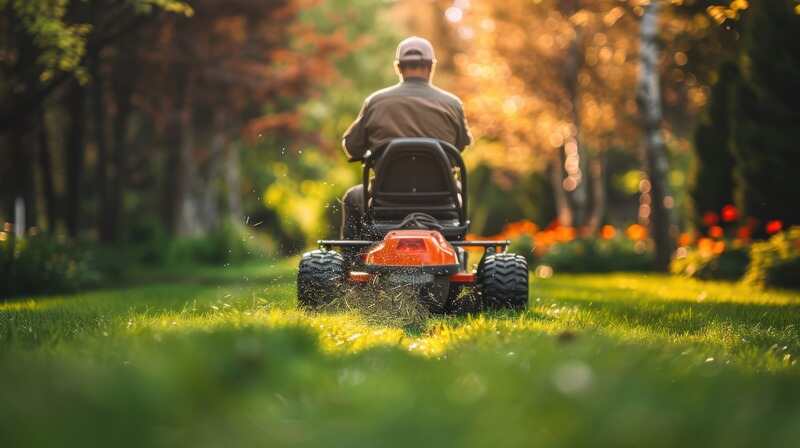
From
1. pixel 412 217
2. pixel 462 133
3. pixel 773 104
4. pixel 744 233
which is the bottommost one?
pixel 744 233

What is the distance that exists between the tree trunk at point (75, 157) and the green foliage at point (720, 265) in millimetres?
10220

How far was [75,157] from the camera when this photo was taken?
17078 millimetres

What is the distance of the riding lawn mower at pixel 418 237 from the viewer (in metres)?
6.89

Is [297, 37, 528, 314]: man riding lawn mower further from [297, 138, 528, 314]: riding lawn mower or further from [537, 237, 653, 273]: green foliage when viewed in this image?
[537, 237, 653, 273]: green foliage

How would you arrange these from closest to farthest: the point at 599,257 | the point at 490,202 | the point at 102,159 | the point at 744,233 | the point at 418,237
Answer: the point at 418,237, the point at 744,233, the point at 599,257, the point at 102,159, the point at 490,202

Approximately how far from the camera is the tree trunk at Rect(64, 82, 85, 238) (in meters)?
16.9

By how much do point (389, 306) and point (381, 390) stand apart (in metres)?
4.07

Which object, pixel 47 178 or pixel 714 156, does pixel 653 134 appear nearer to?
pixel 714 156

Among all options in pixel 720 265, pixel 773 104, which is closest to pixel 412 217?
pixel 720 265

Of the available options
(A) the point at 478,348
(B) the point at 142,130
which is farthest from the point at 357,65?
(A) the point at 478,348

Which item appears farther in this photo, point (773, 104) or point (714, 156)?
point (714, 156)

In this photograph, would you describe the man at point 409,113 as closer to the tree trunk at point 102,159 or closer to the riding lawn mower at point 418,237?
the riding lawn mower at point 418,237

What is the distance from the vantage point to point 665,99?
86.4 feet

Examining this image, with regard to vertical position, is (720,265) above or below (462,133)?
below
